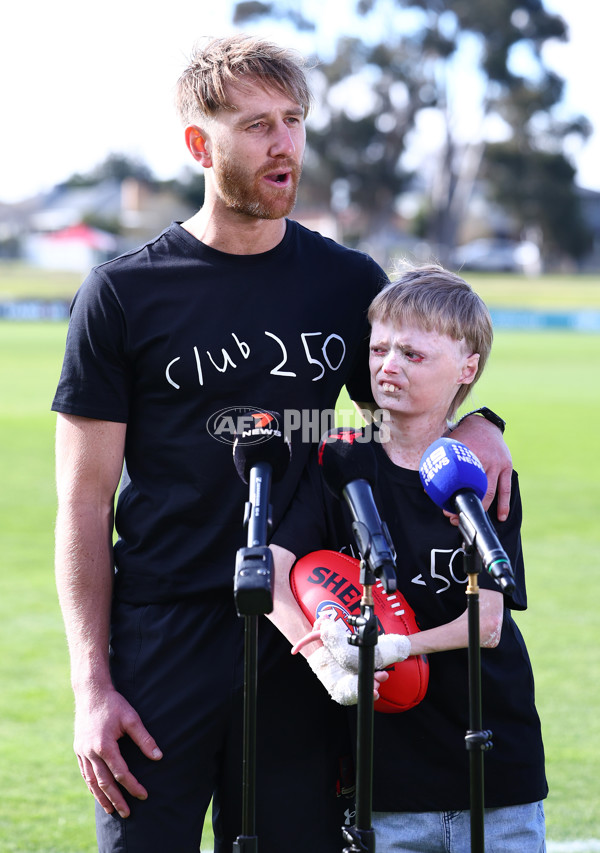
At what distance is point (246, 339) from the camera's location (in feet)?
9.77

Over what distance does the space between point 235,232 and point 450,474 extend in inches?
43.5

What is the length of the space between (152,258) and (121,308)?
0.59 feet

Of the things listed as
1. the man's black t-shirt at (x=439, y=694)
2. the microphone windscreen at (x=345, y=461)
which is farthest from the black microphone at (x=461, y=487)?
the man's black t-shirt at (x=439, y=694)

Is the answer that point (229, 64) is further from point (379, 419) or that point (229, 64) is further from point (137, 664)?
point (137, 664)

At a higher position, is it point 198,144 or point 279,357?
point 198,144

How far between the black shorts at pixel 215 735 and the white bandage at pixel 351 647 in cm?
58

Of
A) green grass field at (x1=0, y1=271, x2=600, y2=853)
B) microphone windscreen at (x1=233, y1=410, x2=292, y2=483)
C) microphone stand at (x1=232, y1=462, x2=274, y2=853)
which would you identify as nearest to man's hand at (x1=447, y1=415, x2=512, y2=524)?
microphone windscreen at (x1=233, y1=410, x2=292, y2=483)

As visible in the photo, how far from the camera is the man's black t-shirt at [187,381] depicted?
293 centimetres

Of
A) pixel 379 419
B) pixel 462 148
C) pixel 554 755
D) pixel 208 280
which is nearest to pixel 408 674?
pixel 379 419

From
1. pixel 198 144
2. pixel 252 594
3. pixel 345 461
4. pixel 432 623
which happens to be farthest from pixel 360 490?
pixel 198 144

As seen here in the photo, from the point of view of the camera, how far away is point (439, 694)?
284 centimetres

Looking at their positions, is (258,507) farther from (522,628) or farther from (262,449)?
(522,628)

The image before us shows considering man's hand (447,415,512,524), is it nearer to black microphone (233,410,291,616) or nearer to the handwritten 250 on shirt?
the handwritten 250 on shirt

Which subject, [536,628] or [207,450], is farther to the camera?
[536,628]
